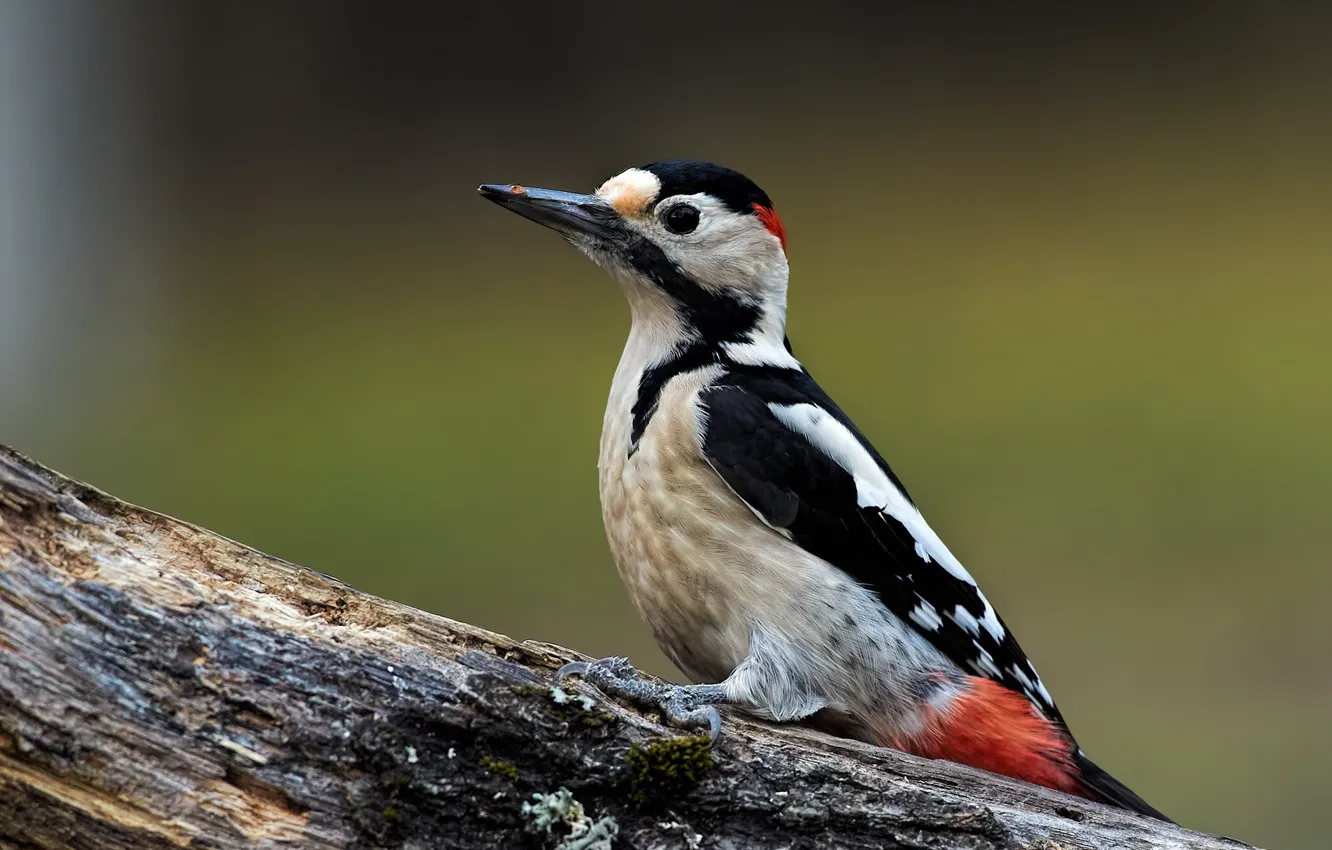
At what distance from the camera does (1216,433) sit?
5309 mm

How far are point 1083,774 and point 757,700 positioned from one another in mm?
486

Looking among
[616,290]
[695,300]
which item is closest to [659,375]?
[695,300]

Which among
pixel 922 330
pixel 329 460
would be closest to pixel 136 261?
pixel 329 460

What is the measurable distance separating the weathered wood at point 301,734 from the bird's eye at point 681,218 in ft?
2.64

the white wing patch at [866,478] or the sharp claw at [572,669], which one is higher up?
the white wing patch at [866,478]

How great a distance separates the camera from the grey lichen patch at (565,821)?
1.44 metres

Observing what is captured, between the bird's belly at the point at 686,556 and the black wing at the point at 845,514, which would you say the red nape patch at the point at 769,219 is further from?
the bird's belly at the point at 686,556

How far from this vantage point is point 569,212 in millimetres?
2100

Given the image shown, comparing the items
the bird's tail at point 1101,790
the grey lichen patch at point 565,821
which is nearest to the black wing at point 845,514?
A: the bird's tail at point 1101,790

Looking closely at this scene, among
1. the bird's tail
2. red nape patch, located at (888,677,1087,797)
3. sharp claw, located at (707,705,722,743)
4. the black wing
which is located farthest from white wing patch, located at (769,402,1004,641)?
sharp claw, located at (707,705,722,743)

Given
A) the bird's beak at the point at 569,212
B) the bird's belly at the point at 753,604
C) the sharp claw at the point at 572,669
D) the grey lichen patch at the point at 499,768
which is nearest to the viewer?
the grey lichen patch at the point at 499,768

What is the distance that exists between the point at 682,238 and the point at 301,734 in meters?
1.05

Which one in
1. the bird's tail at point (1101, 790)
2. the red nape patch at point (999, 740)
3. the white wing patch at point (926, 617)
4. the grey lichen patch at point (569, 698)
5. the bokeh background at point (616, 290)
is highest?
the bokeh background at point (616, 290)

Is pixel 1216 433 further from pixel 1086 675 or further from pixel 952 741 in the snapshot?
pixel 952 741
